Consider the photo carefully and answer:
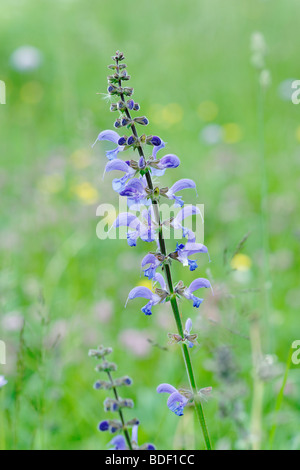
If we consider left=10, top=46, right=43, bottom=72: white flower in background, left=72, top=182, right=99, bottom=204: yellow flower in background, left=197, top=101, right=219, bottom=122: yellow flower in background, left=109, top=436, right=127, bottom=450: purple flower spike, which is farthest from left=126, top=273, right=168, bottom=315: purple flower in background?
left=10, top=46, right=43, bottom=72: white flower in background

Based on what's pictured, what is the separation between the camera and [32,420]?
7.79 ft

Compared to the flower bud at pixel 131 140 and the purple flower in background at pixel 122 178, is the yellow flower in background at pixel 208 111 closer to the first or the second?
the purple flower in background at pixel 122 178

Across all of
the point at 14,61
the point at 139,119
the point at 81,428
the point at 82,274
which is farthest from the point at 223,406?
the point at 14,61

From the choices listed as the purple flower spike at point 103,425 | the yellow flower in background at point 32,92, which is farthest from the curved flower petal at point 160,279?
the yellow flower in background at point 32,92

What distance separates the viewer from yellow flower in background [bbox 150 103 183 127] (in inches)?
214

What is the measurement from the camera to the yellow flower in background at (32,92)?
656cm

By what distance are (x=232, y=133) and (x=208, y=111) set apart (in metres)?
0.77

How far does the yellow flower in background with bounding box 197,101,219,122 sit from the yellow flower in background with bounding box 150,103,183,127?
0.74ft

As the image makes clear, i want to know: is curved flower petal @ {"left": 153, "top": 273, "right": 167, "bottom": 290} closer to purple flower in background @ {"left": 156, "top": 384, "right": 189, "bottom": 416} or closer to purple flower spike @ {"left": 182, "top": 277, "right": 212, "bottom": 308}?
purple flower spike @ {"left": 182, "top": 277, "right": 212, "bottom": 308}

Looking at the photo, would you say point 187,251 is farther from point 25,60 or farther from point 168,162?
point 25,60

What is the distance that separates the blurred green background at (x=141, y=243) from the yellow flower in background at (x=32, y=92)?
4 centimetres

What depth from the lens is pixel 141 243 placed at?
3.75 meters

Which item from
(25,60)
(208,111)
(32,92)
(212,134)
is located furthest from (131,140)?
(25,60)

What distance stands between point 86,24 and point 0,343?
11.0 ft
